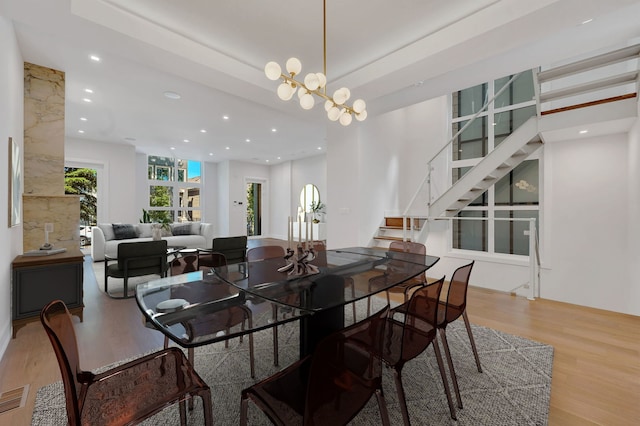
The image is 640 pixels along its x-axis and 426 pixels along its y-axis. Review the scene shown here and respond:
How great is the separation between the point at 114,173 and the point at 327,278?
8497 millimetres

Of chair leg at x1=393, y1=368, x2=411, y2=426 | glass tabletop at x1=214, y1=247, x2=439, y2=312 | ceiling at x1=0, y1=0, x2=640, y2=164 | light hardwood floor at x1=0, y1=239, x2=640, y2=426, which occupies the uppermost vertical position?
ceiling at x1=0, y1=0, x2=640, y2=164

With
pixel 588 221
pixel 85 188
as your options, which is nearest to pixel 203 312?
pixel 588 221

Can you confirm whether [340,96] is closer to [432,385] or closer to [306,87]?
[306,87]

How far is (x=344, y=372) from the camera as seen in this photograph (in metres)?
1.03

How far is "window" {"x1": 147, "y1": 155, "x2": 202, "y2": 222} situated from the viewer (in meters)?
9.58

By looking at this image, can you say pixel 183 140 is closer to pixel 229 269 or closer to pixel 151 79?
pixel 151 79

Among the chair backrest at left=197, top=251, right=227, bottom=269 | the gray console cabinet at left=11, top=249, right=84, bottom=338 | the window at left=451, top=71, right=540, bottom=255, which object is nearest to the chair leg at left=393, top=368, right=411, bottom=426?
the chair backrest at left=197, top=251, right=227, bottom=269

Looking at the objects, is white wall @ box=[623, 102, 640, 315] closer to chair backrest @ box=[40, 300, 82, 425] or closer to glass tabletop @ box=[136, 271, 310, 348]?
glass tabletop @ box=[136, 271, 310, 348]

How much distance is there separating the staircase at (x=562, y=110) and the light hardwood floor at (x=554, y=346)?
1.85 m

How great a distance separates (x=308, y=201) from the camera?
9.93 metres

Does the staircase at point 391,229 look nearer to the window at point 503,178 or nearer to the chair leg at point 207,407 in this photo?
the window at point 503,178

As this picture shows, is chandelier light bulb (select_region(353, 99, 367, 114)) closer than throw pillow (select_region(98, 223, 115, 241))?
Yes

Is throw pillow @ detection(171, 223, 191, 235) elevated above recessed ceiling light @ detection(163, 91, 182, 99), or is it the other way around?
recessed ceiling light @ detection(163, 91, 182, 99)

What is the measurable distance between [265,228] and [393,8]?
31.4ft
